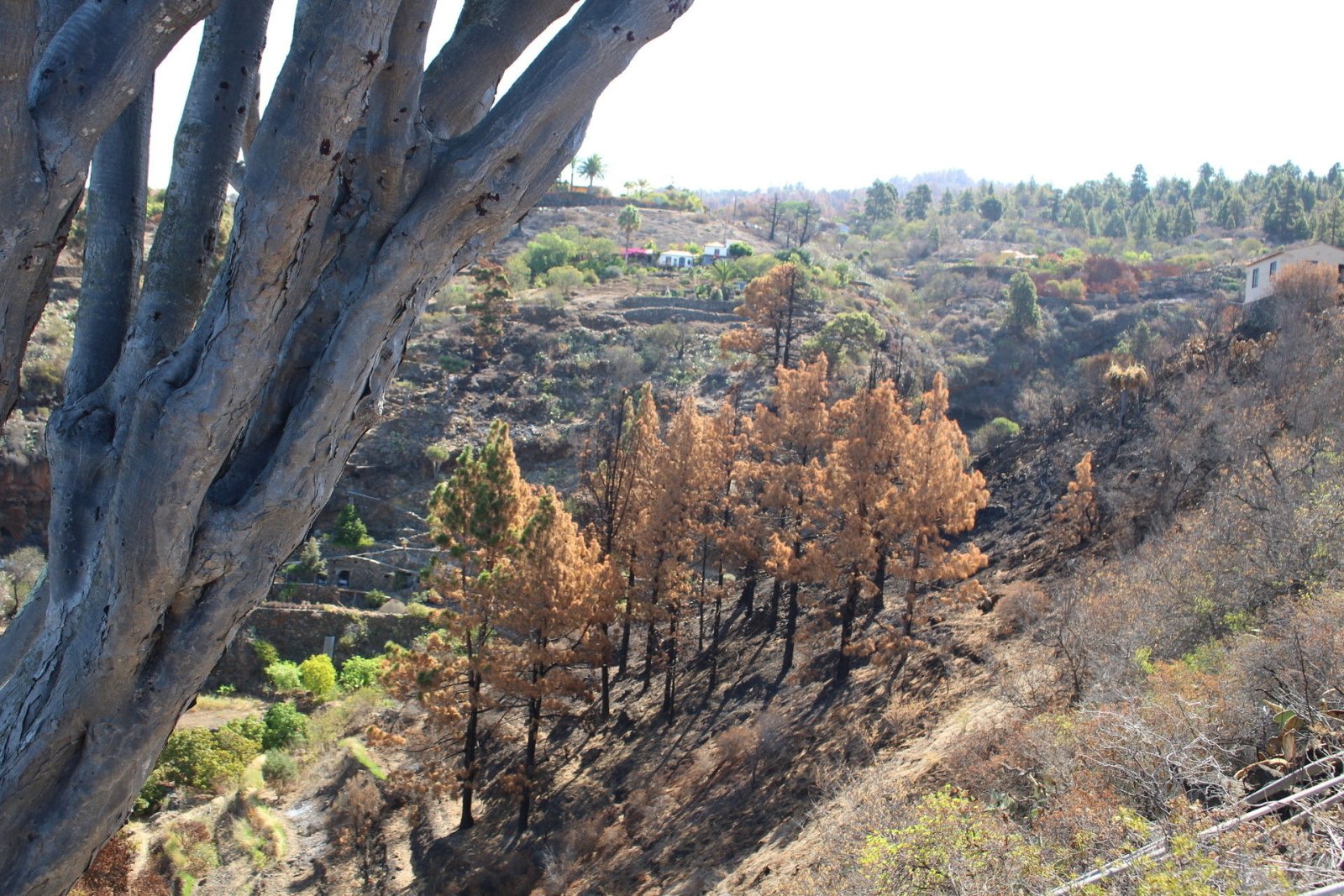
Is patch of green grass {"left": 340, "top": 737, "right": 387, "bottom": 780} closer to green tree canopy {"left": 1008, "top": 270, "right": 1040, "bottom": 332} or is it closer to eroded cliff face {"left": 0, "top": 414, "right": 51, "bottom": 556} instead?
eroded cliff face {"left": 0, "top": 414, "right": 51, "bottom": 556}

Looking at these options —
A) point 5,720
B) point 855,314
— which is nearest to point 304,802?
point 5,720

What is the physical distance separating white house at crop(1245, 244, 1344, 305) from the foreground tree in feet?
128

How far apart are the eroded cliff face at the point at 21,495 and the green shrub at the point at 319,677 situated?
12.8 m

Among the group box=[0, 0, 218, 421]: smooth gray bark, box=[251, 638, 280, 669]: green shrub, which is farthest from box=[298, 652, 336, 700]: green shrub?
box=[0, 0, 218, 421]: smooth gray bark

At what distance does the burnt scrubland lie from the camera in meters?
7.69

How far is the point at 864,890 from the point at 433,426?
34936mm

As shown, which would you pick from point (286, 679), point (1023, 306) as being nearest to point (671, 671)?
point (286, 679)

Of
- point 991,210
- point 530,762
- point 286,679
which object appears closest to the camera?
point 530,762

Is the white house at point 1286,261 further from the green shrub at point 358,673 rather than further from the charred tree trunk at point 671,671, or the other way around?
the green shrub at point 358,673

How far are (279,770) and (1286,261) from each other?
37.8 meters

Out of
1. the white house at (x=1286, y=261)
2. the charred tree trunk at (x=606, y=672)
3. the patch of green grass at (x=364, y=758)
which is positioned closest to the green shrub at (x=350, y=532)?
the patch of green grass at (x=364, y=758)

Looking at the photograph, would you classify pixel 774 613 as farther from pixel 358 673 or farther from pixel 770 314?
pixel 770 314

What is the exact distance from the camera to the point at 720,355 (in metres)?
45.9

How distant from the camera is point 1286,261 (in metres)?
35.9
